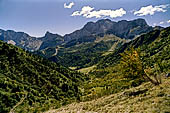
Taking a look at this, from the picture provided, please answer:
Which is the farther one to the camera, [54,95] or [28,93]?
[54,95]

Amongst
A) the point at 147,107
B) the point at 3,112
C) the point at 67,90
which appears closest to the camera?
the point at 147,107

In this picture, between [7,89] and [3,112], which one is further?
[7,89]

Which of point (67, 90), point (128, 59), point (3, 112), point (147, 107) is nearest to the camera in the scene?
point (147, 107)

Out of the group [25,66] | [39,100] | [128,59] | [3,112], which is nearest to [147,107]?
[128,59]

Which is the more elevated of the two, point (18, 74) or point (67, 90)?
point (18, 74)

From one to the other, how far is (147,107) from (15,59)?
Answer: 194 meters

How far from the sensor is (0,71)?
545 ft

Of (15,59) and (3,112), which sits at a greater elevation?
(15,59)

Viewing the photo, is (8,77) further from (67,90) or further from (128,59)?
(128,59)

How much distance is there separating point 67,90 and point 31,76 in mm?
43137

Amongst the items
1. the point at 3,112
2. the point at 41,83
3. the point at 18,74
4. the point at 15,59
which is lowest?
the point at 3,112

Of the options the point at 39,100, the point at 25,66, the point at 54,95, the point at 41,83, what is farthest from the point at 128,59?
the point at 25,66

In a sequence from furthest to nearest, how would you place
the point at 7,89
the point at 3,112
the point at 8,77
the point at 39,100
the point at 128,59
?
the point at 8,77 → the point at 39,100 → the point at 7,89 → the point at 3,112 → the point at 128,59

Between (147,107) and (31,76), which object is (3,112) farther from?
(147,107)
